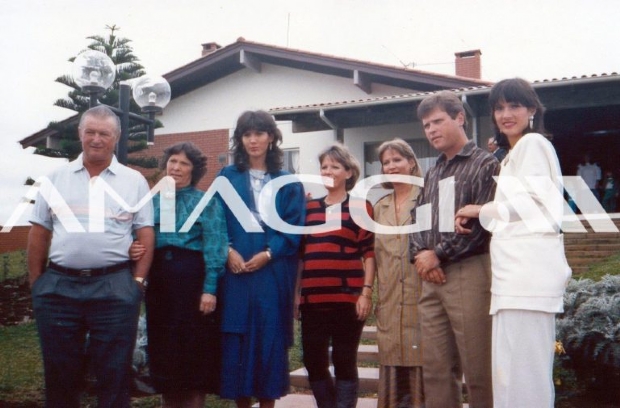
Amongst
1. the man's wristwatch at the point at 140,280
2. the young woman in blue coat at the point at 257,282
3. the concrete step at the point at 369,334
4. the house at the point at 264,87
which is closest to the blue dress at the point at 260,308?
the young woman in blue coat at the point at 257,282

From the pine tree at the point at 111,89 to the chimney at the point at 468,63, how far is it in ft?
26.1

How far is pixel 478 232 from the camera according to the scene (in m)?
2.83

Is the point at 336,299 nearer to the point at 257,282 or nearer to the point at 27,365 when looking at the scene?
the point at 257,282

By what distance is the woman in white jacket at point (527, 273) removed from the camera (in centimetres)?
243

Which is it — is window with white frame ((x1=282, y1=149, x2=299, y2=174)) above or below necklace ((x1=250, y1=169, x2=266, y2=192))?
above

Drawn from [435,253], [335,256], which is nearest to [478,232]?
[435,253]

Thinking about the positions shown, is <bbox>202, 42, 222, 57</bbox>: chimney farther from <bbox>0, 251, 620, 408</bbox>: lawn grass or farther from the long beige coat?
the long beige coat

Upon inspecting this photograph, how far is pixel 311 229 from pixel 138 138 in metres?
11.3

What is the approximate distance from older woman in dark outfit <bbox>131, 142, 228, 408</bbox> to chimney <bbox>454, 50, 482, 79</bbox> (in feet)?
44.8

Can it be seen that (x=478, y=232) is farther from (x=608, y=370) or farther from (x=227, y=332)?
(x=608, y=370)

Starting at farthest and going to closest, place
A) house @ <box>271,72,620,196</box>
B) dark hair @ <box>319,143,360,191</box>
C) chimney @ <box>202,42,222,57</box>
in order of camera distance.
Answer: chimney @ <box>202,42,222,57</box> < house @ <box>271,72,620,196</box> < dark hair @ <box>319,143,360,191</box>

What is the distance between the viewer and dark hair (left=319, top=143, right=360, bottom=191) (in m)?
3.64

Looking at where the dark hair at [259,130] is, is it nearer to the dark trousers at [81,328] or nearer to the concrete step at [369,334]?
the dark trousers at [81,328]

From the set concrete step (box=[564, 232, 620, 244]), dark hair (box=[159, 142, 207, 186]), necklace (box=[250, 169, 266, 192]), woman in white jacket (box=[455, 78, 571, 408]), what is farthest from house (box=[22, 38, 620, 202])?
woman in white jacket (box=[455, 78, 571, 408])
